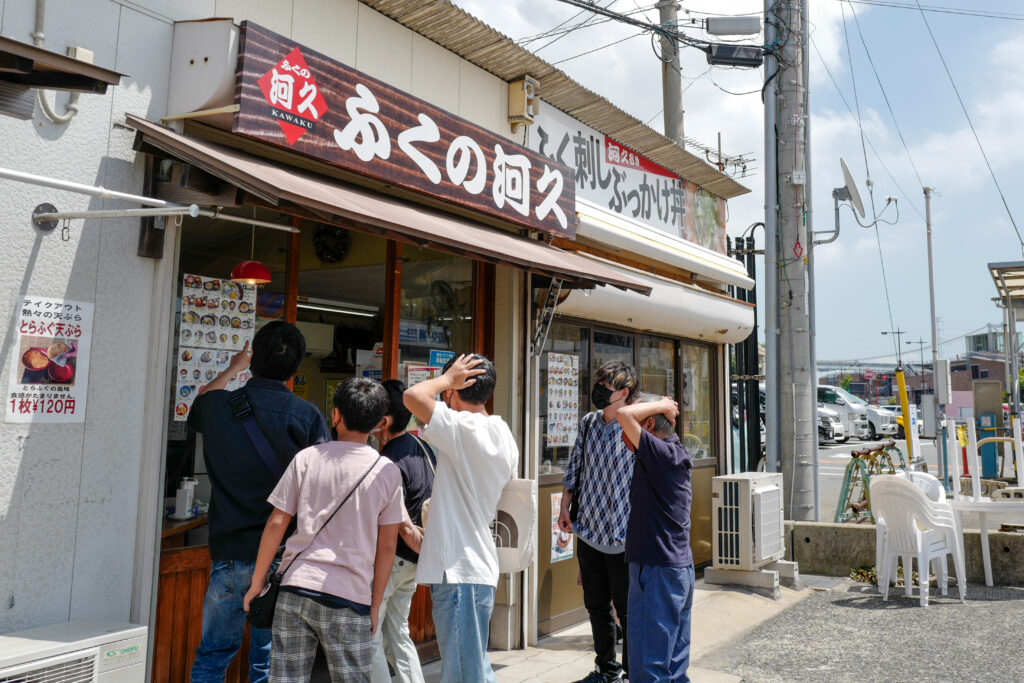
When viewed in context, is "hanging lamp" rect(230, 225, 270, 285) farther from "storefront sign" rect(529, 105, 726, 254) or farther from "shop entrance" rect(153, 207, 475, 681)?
"storefront sign" rect(529, 105, 726, 254)

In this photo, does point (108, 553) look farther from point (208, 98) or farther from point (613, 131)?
point (613, 131)

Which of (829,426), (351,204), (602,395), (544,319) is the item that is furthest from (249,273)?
(829,426)

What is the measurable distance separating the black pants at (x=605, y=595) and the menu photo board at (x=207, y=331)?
245cm

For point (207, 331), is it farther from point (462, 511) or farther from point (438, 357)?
point (438, 357)

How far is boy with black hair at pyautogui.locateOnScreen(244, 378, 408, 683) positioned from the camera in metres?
2.94

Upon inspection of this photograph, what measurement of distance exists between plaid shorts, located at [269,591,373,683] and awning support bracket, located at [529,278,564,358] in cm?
346

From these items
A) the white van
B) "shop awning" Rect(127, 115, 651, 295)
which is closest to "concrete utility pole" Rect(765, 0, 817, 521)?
"shop awning" Rect(127, 115, 651, 295)

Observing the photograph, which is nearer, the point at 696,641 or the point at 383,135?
the point at 383,135

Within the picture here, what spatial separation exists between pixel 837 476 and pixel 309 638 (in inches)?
742

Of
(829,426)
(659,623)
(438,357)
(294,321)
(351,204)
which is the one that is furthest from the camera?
(829,426)

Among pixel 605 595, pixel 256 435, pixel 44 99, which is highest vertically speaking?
pixel 44 99

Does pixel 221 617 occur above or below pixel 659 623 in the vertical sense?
above

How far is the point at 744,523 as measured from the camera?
25.0 feet

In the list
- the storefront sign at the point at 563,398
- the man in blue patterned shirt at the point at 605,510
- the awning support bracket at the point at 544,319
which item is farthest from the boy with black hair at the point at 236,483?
the storefront sign at the point at 563,398
